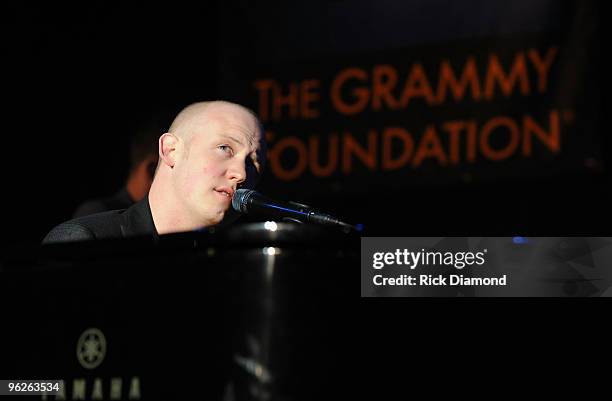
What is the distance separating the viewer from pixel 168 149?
275 centimetres

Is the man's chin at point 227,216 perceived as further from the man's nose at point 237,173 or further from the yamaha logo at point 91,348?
the yamaha logo at point 91,348

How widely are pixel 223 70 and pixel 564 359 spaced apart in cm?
395

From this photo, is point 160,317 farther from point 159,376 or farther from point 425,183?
point 425,183

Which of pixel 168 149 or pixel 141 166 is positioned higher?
pixel 141 166

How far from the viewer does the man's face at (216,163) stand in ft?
8.48

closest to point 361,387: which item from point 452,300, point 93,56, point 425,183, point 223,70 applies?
point 452,300

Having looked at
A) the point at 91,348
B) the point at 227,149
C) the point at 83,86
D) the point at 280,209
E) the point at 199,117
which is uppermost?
the point at 83,86

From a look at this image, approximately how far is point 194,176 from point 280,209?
0.42 metres

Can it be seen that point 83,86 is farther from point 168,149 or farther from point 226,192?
point 226,192

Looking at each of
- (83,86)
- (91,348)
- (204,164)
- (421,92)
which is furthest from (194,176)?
(83,86)

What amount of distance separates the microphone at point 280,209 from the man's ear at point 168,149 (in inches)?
16.1

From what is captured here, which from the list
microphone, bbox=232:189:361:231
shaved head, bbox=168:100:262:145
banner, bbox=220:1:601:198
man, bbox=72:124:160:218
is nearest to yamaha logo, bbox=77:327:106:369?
microphone, bbox=232:189:361:231

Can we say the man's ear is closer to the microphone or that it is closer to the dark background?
the microphone

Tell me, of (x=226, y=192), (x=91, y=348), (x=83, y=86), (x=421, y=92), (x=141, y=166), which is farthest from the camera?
(x=83, y=86)
